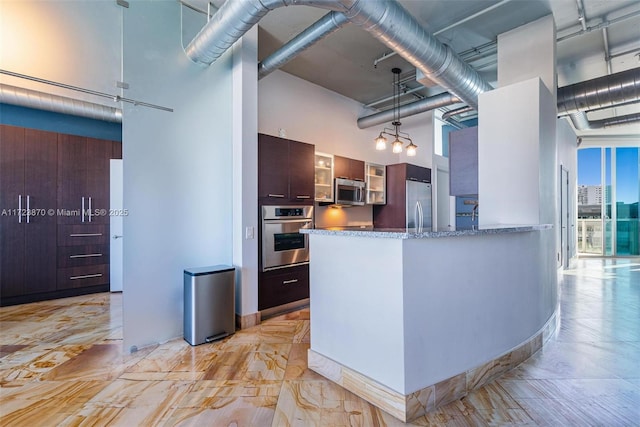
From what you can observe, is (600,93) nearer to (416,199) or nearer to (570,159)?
(416,199)

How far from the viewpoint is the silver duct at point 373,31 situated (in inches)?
88.2

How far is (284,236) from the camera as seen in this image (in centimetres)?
375

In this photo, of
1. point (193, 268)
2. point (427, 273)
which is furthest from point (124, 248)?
point (427, 273)

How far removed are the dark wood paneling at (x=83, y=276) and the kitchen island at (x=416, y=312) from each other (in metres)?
4.20

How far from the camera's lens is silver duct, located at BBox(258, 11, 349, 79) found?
2674 millimetres

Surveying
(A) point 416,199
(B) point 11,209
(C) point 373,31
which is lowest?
(B) point 11,209

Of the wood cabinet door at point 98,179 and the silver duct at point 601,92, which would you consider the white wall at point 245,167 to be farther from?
the silver duct at point 601,92

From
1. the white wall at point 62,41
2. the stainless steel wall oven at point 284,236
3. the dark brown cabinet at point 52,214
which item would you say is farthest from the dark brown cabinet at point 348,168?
the dark brown cabinet at point 52,214

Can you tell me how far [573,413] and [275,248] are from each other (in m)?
2.86

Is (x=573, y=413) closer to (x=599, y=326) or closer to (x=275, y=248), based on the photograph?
(x=599, y=326)

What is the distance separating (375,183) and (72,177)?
4.88 metres

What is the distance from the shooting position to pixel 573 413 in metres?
1.75

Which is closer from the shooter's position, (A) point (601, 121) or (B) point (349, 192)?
(B) point (349, 192)

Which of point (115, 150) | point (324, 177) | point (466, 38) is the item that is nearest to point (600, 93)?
point (466, 38)
